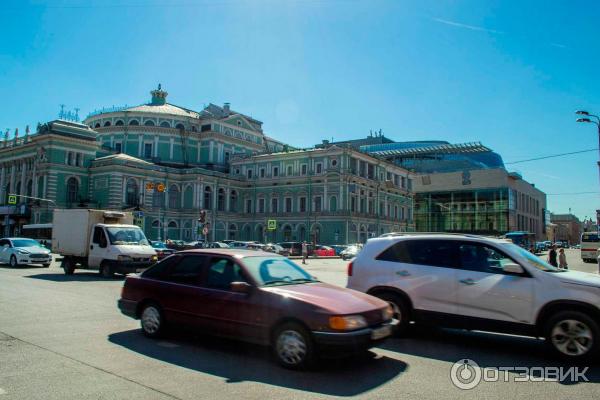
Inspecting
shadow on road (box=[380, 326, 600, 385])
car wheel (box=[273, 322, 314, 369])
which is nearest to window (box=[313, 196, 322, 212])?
shadow on road (box=[380, 326, 600, 385])

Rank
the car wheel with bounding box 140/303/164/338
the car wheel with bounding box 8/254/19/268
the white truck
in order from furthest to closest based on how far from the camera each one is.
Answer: the car wheel with bounding box 8/254/19/268, the white truck, the car wheel with bounding box 140/303/164/338

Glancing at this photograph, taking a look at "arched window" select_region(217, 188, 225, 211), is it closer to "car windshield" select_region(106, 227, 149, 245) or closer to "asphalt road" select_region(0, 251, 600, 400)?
"car windshield" select_region(106, 227, 149, 245)

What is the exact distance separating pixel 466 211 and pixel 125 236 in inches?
3383

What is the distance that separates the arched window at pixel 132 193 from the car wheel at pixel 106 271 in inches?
1694

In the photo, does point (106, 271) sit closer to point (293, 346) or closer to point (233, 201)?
point (293, 346)

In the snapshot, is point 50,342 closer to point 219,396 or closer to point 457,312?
point 219,396

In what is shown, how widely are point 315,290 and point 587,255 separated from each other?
155ft

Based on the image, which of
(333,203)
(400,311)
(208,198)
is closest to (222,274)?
(400,311)

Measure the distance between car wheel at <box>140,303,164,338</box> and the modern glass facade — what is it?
288ft

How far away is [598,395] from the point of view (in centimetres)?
568

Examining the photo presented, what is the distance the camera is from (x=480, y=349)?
26.5ft

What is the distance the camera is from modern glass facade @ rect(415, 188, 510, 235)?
90.9 meters

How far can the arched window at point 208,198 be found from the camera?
66688mm

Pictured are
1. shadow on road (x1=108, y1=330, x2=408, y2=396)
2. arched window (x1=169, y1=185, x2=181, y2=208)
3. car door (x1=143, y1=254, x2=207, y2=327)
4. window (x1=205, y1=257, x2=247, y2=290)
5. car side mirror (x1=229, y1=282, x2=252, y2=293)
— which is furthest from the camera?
arched window (x1=169, y1=185, x2=181, y2=208)
